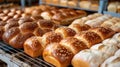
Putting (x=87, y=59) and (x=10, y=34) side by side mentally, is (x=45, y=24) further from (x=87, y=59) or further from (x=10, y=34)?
(x=87, y=59)

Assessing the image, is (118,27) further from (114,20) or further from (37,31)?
(37,31)

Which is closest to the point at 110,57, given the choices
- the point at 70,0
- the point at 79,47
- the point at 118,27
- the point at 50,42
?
the point at 79,47

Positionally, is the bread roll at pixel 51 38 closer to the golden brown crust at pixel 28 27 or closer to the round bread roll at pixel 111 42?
the golden brown crust at pixel 28 27

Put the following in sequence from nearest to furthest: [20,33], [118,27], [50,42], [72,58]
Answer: [72,58] < [50,42] < [20,33] < [118,27]

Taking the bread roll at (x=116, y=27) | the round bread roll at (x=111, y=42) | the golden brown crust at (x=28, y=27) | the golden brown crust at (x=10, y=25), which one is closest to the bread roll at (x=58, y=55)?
the round bread roll at (x=111, y=42)

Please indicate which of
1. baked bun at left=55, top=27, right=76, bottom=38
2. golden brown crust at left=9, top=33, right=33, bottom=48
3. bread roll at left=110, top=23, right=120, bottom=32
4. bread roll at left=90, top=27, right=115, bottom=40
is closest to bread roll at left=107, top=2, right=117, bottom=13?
bread roll at left=110, top=23, right=120, bottom=32

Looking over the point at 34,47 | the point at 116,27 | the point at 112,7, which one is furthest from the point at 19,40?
the point at 112,7

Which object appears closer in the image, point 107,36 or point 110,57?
point 110,57
